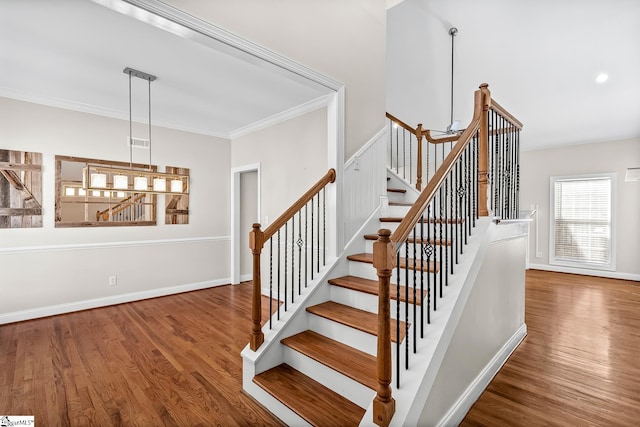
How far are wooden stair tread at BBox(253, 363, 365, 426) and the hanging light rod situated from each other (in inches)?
128

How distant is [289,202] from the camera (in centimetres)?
466

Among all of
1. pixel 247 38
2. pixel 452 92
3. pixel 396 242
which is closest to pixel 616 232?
pixel 452 92

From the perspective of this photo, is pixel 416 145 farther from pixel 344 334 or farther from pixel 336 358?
pixel 336 358

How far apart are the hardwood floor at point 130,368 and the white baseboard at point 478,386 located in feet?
3.71

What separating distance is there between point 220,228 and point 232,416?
12.9ft

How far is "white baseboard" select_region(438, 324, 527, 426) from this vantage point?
1.96 meters

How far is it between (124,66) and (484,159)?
11.8 ft

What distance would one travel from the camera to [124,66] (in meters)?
3.19

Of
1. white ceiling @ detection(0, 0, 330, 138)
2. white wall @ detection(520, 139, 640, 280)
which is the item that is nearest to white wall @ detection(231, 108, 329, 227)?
white ceiling @ detection(0, 0, 330, 138)

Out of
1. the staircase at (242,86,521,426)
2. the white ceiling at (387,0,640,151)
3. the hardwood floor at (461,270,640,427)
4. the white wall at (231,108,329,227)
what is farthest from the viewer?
the white wall at (231,108,329,227)

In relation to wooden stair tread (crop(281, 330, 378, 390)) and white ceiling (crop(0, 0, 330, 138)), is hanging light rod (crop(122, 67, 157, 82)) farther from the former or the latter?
wooden stair tread (crop(281, 330, 378, 390))

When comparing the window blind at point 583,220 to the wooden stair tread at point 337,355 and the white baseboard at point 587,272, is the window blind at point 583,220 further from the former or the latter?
the wooden stair tread at point 337,355

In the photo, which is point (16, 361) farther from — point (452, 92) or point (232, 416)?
point (452, 92)

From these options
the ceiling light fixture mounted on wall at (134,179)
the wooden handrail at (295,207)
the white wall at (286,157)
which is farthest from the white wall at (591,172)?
the ceiling light fixture mounted on wall at (134,179)
